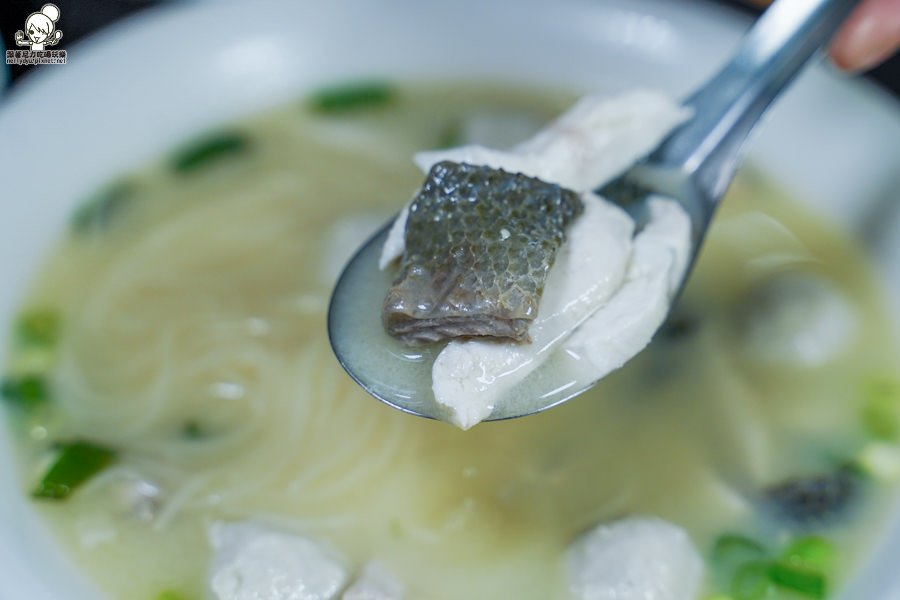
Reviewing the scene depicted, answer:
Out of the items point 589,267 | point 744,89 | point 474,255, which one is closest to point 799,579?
point 589,267

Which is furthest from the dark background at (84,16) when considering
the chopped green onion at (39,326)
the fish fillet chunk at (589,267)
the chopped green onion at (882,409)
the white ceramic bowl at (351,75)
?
the chopped green onion at (882,409)

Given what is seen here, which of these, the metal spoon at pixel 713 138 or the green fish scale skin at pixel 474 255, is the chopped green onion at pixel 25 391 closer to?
the metal spoon at pixel 713 138

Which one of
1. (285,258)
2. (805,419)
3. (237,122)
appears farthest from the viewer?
(237,122)

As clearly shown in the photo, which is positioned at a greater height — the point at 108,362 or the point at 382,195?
the point at 382,195

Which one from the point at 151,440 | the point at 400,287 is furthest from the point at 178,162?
the point at 400,287

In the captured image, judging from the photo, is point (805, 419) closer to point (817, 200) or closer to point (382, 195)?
point (817, 200)

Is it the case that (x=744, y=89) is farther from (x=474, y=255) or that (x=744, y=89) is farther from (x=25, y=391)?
(x=25, y=391)
